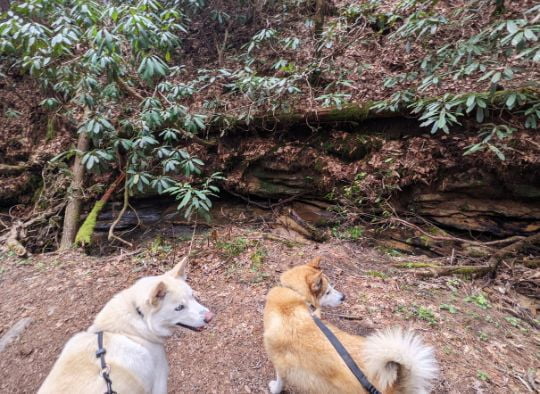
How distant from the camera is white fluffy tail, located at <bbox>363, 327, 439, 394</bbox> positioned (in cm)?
165

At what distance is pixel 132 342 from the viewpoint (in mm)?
1895

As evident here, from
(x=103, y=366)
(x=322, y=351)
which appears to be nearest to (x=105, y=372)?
(x=103, y=366)

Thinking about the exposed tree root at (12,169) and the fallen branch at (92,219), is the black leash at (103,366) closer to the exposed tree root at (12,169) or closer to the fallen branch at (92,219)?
the fallen branch at (92,219)

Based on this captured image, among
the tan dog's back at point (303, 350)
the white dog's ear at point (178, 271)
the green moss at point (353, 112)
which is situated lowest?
the tan dog's back at point (303, 350)

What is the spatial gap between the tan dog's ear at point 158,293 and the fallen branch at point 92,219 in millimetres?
4830

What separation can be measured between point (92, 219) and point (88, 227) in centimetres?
20

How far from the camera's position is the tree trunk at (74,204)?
5.89 meters

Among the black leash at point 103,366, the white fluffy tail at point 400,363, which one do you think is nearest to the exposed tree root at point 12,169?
the black leash at point 103,366

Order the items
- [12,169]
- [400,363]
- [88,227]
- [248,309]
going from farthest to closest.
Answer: [12,169] → [88,227] → [248,309] → [400,363]

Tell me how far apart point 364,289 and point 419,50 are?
5.57 metres

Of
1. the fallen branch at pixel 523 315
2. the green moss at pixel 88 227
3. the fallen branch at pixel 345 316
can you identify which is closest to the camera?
the fallen branch at pixel 345 316

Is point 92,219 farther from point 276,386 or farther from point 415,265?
point 415,265

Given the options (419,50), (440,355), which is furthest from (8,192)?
(419,50)

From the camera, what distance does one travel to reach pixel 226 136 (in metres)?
6.48
